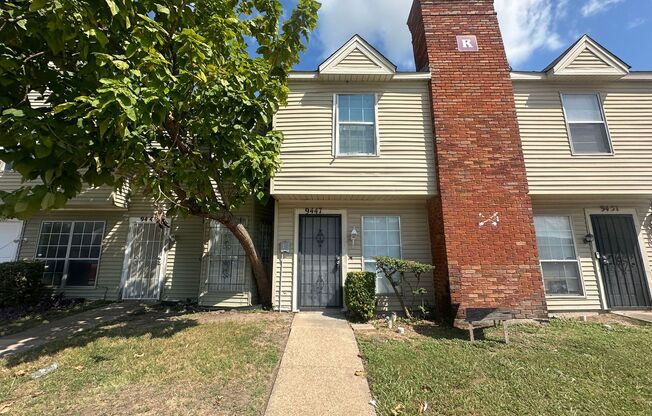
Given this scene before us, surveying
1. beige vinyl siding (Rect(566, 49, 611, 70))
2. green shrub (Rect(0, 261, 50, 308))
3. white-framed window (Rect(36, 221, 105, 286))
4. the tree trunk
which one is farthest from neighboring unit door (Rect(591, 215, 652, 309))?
green shrub (Rect(0, 261, 50, 308))

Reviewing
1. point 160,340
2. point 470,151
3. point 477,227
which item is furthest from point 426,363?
point 470,151

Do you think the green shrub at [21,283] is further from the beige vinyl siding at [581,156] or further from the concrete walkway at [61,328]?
the beige vinyl siding at [581,156]

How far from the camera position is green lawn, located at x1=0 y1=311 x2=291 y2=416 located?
3.29m

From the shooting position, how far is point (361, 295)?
21.4 feet

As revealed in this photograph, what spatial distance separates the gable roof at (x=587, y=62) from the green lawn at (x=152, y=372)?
9.20 m

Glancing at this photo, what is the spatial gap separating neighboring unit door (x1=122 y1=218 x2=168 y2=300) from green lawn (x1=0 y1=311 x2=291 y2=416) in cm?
291

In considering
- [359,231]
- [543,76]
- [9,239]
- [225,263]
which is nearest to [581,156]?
[543,76]

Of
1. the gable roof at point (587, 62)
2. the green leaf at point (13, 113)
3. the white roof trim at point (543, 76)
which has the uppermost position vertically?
the gable roof at point (587, 62)

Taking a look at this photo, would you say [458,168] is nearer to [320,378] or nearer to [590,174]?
[590,174]

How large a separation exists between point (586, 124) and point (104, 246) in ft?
46.1

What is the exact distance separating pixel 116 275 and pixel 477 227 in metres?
10.2

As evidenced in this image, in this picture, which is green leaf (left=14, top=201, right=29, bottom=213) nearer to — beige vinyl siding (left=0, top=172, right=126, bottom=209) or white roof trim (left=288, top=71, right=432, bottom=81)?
white roof trim (left=288, top=71, right=432, bottom=81)

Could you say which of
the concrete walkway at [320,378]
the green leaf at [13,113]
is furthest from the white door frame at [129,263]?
the green leaf at [13,113]

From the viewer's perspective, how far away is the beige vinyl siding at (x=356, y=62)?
25.0ft
